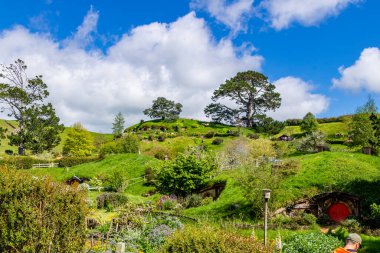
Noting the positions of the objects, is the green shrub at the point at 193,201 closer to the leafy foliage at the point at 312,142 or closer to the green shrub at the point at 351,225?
the green shrub at the point at 351,225

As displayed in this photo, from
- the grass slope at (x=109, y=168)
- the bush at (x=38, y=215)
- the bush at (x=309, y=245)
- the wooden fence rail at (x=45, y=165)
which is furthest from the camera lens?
the wooden fence rail at (x=45, y=165)

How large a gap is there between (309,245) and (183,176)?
2174 cm

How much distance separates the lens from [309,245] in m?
16.4

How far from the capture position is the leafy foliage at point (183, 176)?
123 feet

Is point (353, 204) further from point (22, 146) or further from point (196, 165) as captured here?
point (22, 146)

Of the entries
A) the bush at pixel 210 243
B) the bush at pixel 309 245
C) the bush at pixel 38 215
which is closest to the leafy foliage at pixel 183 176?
the bush at pixel 309 245

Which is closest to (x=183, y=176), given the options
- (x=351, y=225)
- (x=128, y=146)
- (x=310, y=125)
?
(x=351, y=225)

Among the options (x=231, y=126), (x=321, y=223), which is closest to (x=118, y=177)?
(x=321, y=223)

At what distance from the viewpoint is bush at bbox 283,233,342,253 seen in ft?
53.8

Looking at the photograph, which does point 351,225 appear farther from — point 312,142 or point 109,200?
point 312,142

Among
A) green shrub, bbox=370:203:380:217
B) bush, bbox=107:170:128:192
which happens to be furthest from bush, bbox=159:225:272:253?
bush, bbox=107:170:128:192

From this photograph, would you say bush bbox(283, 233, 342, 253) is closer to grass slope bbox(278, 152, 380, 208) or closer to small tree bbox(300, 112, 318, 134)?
grass slope bbox(278, 152, 380, 208)

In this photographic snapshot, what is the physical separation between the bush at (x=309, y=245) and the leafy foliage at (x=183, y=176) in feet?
64.8

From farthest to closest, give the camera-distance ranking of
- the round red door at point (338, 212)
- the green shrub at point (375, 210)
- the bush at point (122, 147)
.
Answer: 1. the bush at point (122, 147)
2. the round red door at point (338, 212)
3. the green shrub at point (375, 210)
